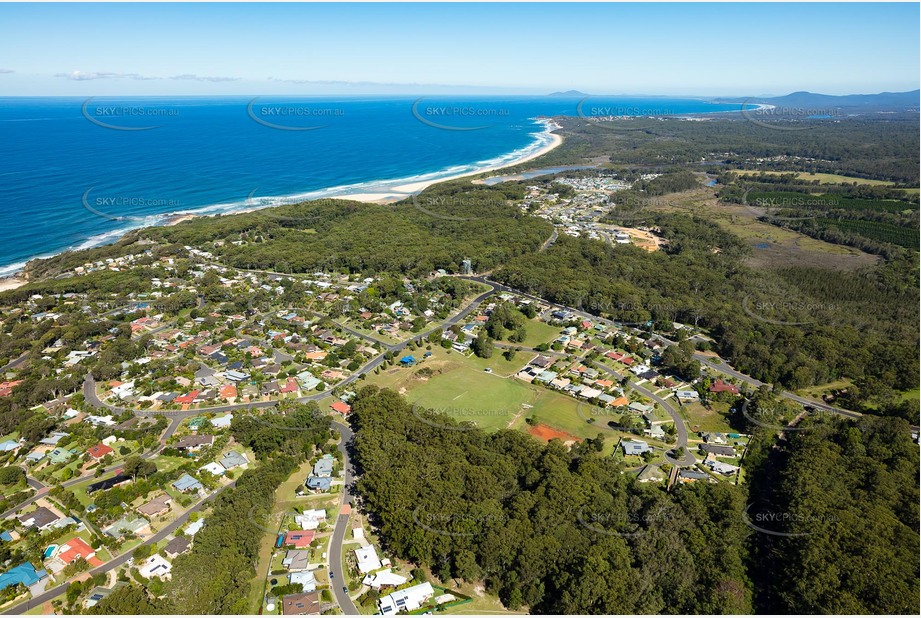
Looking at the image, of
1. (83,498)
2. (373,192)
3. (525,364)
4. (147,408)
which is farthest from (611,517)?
(373,192)

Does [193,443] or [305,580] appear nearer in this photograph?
[305,580]

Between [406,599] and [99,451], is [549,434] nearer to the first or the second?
[406,599]

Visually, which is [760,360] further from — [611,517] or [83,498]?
[83,498]

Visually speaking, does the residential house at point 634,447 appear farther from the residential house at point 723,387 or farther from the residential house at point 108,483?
the residential house at point 108,483

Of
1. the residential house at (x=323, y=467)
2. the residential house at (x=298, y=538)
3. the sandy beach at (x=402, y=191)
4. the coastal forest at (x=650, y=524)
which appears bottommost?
the residential house at (x=298, y=538)

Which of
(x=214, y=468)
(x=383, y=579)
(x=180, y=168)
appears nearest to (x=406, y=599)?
(x=383, y=579)

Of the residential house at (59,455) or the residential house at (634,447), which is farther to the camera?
the residential house at (634,447)

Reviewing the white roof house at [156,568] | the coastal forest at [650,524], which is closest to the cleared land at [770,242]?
the coastal forest at [650,524]
